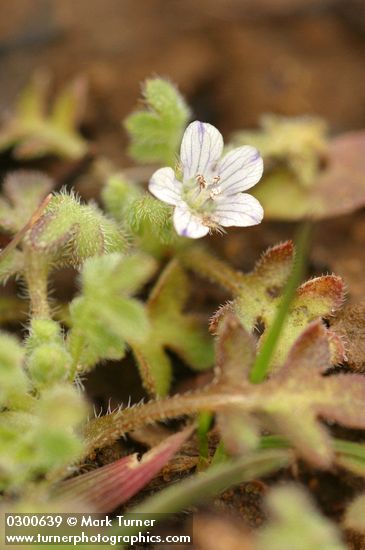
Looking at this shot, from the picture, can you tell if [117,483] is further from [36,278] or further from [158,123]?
[158,123]

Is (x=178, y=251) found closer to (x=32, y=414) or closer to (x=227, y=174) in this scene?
(x=227, y=174)

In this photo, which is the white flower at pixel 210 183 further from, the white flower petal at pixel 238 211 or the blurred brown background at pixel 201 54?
the blurred brown background at pixel 201 54

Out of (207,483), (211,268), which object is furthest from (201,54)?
(207,483)

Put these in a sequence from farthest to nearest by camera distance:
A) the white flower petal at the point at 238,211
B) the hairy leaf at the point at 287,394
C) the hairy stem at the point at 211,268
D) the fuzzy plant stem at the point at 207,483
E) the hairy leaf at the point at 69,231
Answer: the hairy stem at the point at 211,268 → the white flower petal at the point at 238,211 → the hairy leaf at the point at 69,231 → the hairy leaf at the point at 287,394 → the fuzzy plant stem at the point at 207,483

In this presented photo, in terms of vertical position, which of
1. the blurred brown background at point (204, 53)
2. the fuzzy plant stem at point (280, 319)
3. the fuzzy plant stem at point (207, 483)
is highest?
the blurred brown background at point (204, 53)

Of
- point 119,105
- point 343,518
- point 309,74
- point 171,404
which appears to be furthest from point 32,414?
point 309,74

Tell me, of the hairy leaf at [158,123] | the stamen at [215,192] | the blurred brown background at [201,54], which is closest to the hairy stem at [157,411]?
the stamen at [215,192]
